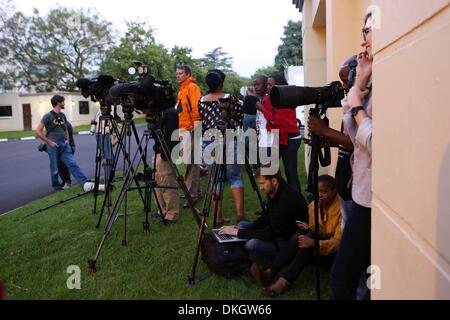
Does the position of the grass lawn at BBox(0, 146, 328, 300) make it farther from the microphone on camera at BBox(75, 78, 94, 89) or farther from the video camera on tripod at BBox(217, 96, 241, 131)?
the microphone on camera at BBox(75, 78, 94, 89)

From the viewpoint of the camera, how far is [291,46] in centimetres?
4281

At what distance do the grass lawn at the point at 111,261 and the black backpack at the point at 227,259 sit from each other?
0.27 feet

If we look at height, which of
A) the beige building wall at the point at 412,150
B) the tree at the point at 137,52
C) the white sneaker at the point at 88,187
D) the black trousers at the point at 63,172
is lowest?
Answer: the white sneaker at the point at 88,187

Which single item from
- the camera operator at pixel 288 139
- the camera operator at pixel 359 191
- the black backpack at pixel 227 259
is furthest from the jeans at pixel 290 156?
the camera operator at pixel 359 191

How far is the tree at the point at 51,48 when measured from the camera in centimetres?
4316

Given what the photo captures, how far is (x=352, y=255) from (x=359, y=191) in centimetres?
35

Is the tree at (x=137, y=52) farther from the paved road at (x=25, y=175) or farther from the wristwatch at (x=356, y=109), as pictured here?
the wristwatch at (x=356, y=109)

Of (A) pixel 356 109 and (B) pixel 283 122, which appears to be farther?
(B) pixel 283 122

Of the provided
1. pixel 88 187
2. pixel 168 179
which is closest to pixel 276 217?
pixel 168 179

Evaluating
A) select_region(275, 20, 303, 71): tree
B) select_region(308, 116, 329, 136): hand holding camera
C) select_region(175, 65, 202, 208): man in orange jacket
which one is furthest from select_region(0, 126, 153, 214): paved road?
select_region(275, 20, 303, 71): tree

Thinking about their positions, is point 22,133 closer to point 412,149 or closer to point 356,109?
point 356,109

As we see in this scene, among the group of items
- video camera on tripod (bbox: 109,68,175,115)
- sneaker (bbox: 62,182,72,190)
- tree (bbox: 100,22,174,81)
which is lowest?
sneaker (bbox: 62,182,72,190)

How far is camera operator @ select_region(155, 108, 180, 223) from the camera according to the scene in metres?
5.20
